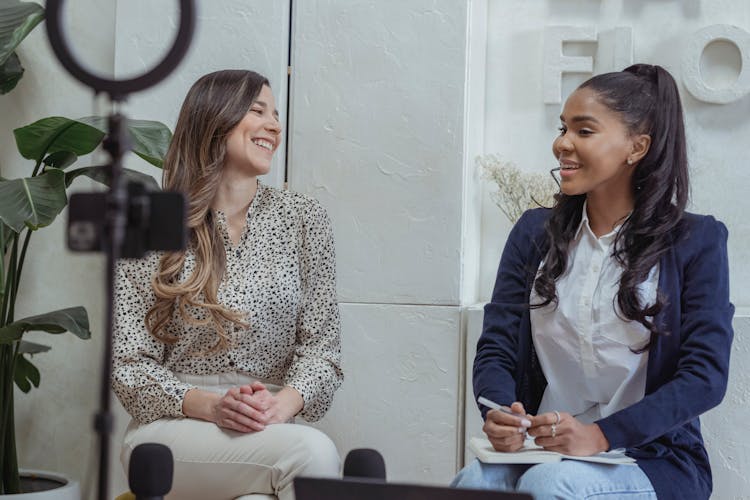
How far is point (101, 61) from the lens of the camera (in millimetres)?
3039

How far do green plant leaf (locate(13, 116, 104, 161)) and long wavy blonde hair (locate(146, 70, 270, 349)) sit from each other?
1.16 feet

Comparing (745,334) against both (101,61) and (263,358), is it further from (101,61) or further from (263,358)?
(101,61)

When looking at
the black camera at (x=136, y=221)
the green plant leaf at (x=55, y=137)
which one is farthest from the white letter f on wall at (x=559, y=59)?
the black camera at (x=136, y=221)

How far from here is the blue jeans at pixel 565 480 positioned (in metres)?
1.71

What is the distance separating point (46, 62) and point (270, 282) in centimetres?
130

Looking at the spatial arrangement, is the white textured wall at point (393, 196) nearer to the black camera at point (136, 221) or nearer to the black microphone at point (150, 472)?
the black microphone at point (150, 472)

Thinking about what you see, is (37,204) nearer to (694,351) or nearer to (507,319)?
(507,319)

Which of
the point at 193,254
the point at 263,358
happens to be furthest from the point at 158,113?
the point at 263,358

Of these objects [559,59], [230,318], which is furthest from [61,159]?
[559,59]

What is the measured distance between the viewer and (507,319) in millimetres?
2156

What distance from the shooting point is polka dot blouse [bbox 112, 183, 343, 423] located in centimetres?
218

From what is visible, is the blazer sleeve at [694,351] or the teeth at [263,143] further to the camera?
the teeth at [263,143]

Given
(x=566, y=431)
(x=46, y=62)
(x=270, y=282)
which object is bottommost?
(x=566, y=431)

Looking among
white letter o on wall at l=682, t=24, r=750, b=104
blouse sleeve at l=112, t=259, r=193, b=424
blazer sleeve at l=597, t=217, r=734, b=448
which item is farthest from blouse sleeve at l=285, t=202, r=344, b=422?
white letter o on wall at l=682, t=24, r=750, b=104
